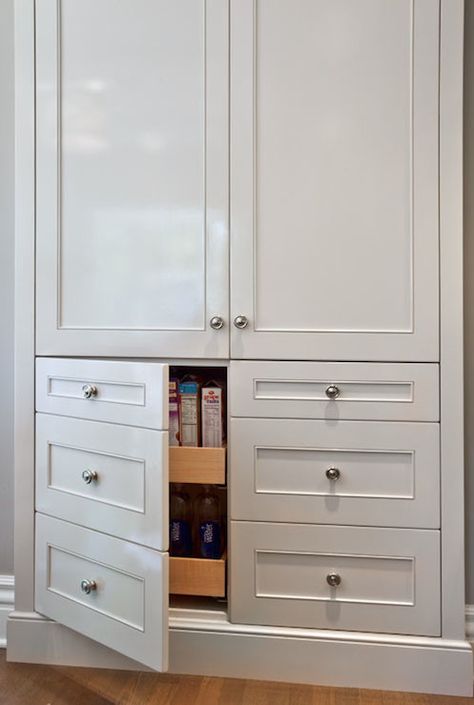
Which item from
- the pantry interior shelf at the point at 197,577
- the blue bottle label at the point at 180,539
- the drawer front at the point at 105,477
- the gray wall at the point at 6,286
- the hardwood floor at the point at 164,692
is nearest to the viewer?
the drawer front at the point at 105,477

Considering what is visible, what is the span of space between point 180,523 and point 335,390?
0.60 meters

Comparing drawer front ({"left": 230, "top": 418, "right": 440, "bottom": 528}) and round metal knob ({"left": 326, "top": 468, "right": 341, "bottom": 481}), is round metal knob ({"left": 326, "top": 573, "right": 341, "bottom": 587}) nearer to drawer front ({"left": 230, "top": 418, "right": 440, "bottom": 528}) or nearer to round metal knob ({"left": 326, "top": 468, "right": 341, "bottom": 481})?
drawer front ({"left": 230, "top": 418, "right": 440, "bottom": 528})

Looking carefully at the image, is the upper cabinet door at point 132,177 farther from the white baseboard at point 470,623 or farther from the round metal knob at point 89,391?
the white baseboard at point 470,623

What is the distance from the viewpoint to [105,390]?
1.56 metres

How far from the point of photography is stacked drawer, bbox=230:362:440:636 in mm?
1598

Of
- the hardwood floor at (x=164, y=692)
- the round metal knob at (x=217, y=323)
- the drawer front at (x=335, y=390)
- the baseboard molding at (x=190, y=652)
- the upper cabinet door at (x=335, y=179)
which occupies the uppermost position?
the upper cabinet door at (x=335, y=179)

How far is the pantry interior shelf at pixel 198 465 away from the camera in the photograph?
1638 mm

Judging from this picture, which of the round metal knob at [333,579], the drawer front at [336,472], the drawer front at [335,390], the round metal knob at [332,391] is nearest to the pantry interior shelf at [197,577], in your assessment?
the drawer front at [336,472]

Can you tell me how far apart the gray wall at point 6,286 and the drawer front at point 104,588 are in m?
0.24

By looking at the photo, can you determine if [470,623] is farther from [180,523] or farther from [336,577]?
[180,523]

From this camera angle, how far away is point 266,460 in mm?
1650

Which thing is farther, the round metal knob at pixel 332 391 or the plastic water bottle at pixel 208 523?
the plastic water bottle at pixel 208 523

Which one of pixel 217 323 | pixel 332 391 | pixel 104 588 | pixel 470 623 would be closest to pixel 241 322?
pixel 217 323

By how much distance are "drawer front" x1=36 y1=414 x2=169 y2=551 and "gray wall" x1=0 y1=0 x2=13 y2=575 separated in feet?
0.77
